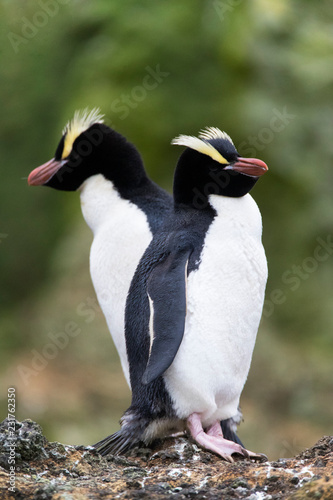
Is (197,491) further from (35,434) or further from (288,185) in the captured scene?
(288,185)

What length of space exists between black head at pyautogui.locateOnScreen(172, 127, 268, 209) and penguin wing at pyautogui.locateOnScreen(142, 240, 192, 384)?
23 cm

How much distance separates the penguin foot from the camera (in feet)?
7.95

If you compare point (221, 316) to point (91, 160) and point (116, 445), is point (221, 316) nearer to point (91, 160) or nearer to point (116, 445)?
point (116, 445)

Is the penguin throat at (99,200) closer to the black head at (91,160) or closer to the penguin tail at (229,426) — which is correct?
the black head at (91,160)

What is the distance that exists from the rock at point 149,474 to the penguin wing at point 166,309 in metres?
0.26

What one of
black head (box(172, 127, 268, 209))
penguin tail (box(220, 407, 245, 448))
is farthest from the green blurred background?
black head (box(172, 127, 268, 209))

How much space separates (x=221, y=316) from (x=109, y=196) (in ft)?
3.60

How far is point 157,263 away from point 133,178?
2.94 feet

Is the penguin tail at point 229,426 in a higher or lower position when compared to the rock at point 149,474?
higher

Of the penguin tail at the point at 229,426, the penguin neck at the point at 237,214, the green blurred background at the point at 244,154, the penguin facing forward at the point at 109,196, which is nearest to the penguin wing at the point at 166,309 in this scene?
the penguin neck at the point at 237,214

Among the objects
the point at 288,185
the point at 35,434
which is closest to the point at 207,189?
the point at 35,434

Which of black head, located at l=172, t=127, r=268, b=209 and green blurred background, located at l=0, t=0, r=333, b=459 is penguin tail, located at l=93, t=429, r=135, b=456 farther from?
green blurred background, located at l=0, t=0, r=333, b=459

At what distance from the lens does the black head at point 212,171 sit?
270cm

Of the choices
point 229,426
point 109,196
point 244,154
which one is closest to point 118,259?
point 109,196
